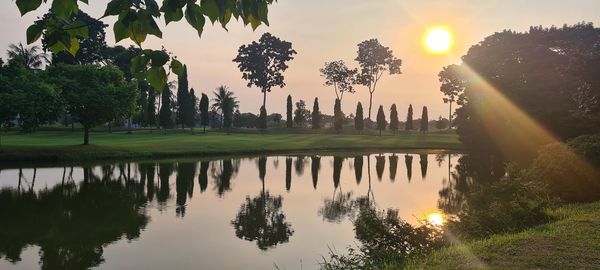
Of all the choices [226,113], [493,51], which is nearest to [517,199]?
[493,51]

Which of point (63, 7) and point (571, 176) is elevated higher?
point (63, 7)

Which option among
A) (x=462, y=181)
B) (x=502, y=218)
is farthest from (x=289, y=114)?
(x=502, y=218)

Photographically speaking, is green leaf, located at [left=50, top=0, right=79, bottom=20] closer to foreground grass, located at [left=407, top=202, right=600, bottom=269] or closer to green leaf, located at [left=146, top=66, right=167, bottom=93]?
green leaf, located at [left=146, top=66, right=167, bottom=93]

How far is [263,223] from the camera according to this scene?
16.1 m

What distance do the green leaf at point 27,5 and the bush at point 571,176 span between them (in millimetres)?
17329

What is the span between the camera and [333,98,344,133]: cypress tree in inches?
3479

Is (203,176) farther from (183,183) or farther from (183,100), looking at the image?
(183,100)

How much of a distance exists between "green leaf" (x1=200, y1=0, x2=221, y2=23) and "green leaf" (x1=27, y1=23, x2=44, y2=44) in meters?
0.76

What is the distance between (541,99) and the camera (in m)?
48.3

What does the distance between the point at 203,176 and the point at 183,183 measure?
3812 mm

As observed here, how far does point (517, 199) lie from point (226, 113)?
251 feet

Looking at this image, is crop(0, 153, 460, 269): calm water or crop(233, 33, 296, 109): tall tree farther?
crop(233, 33, 296, 109): tall tree

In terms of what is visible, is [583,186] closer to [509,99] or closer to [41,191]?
[41,191]

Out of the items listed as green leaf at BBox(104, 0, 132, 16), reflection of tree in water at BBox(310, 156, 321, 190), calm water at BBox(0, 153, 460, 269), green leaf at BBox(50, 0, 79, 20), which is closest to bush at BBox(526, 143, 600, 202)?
calm water at BBox(0, 153, 460, 269)
